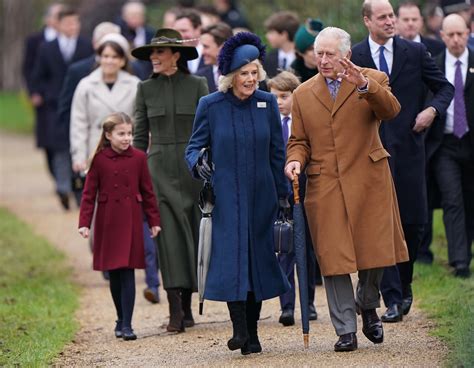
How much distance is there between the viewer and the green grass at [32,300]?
10.1 meters

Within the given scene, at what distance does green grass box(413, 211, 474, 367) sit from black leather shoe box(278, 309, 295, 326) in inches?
40.3

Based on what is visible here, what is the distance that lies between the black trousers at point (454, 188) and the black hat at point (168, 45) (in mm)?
2818

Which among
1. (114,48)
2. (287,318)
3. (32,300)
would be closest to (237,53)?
(287,318)

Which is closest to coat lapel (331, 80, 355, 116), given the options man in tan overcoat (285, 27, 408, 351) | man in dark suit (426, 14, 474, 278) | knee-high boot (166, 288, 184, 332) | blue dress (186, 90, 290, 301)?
man in tan overcoat (285, 27, 408, 351)

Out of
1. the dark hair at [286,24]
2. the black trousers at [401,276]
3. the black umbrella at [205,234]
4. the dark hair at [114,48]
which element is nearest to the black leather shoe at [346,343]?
the black umbrella at [205,234]

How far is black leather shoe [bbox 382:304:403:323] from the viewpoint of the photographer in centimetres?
1055

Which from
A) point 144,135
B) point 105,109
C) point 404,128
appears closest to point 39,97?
point 105,109

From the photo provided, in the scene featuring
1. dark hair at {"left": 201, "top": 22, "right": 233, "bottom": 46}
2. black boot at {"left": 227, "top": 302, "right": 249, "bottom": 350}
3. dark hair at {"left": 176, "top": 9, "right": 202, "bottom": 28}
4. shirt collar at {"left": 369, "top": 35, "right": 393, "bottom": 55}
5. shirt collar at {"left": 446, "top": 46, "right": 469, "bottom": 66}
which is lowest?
black boot at {"left": 227, "top": 302, "right": 249, "bottom": 350}

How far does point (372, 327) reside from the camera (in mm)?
9406

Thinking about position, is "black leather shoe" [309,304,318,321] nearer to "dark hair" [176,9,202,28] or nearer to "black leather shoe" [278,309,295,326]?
"black leather shoe" [278,309,295,326]

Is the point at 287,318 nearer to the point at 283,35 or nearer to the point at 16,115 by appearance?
the point at 283,35

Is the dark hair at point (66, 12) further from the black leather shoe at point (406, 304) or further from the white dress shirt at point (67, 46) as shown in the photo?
the black leather shoe at point (406, 304)

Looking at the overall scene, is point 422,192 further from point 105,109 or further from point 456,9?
point 456,9

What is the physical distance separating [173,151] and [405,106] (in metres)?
1.75
